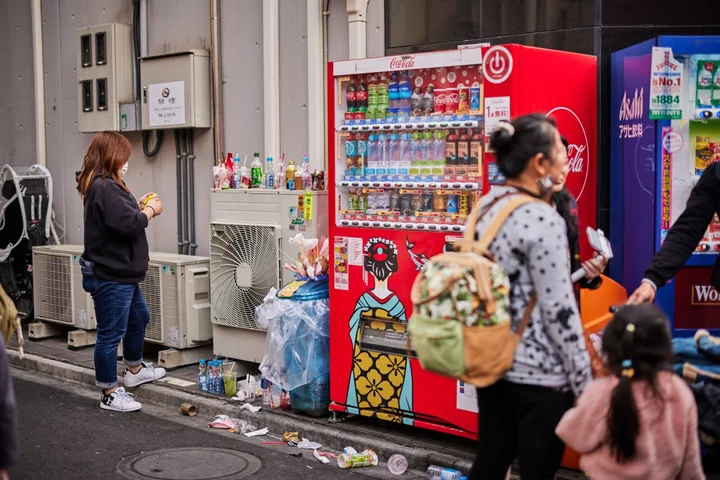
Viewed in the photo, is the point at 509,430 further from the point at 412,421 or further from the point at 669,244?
the point at 412,421

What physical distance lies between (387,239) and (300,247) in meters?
0.97

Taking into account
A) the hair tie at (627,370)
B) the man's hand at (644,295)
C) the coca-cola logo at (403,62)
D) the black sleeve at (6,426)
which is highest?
the coca-cola logo at (403,62)

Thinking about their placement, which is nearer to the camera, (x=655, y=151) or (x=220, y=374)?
(x=655, y=151)

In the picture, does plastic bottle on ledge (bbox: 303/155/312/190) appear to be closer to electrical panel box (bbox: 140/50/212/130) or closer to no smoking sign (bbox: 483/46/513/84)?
electrical panel box (bbox: 140/50/212/130)

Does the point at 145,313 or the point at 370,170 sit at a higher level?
the point at 370,170

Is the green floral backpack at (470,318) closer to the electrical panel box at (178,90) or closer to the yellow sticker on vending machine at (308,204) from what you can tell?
the yellow sticker on vending machine at (308,204)

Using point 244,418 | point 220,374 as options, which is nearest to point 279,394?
point 244,418

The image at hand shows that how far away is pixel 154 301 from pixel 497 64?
4.22m

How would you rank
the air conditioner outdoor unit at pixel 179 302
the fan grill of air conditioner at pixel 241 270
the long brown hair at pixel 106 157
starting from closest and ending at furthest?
the long brown hair at pixel 106 157
the fan grill of air conditioner at pixel 241 270
the air conditioner outdoor unit at pixel 179 302

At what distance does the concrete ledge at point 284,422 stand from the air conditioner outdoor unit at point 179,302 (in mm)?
635

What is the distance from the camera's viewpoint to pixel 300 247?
6.73 meters

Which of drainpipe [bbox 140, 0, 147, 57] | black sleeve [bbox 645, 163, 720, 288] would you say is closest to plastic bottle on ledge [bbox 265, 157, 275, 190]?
drainpipe [bbox 140, 0, 147, 57]

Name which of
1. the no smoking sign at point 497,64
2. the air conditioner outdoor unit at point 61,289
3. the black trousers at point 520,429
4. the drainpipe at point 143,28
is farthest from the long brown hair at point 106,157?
the black trousers at point 520,429

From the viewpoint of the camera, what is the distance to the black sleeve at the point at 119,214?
6805 millimetres
